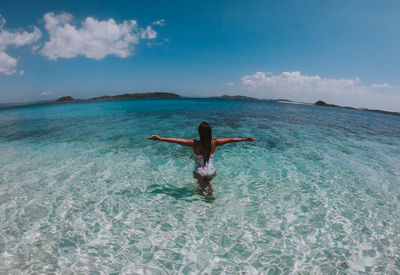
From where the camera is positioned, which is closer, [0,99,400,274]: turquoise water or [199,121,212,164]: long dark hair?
[0,99,400,274]: turquoise water

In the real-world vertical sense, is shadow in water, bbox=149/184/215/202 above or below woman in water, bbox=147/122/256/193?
below

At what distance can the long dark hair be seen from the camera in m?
5.17

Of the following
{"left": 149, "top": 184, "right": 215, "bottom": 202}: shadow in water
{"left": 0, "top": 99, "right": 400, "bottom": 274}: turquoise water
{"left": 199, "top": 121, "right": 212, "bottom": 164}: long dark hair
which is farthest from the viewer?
{"left": 149, "top": 184, "right": 215, "bottom": 202}: shadow in water

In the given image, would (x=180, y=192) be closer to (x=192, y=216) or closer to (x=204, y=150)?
(x=192, y=216)

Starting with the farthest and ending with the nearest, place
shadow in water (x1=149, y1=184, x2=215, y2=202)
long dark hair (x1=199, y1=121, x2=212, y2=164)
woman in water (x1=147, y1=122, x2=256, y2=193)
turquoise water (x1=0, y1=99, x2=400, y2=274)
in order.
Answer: shadow in water (x1=149, y1=184, x2=215, y2=202), woman in water (x1=147, y1=122, x2=256, y2=193), long dark hair (x1=199, y1=121, x2=212, y2=164), turquoise water (x1=0, y1=99, x2=400, y2=274)

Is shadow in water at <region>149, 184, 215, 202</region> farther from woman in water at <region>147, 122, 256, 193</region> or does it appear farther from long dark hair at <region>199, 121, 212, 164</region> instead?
long dark hair at <region>199, 121, 212, 164</region>

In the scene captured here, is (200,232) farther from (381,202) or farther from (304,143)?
(304,143)

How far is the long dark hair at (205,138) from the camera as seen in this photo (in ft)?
17.0

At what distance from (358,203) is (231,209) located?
14.8 ft

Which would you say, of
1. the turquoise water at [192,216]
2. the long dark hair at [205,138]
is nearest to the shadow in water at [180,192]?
the turquoise water at [192,216]

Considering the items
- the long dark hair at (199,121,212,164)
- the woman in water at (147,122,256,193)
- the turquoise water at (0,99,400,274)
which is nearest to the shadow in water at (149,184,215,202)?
the turquoise water at (0,99,400,274)

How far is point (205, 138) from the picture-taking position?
5.39m

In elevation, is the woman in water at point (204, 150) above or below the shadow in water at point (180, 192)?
above

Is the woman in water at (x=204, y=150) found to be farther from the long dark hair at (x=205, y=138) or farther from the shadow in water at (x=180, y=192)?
the shadow in water at (x=180, y=192)
